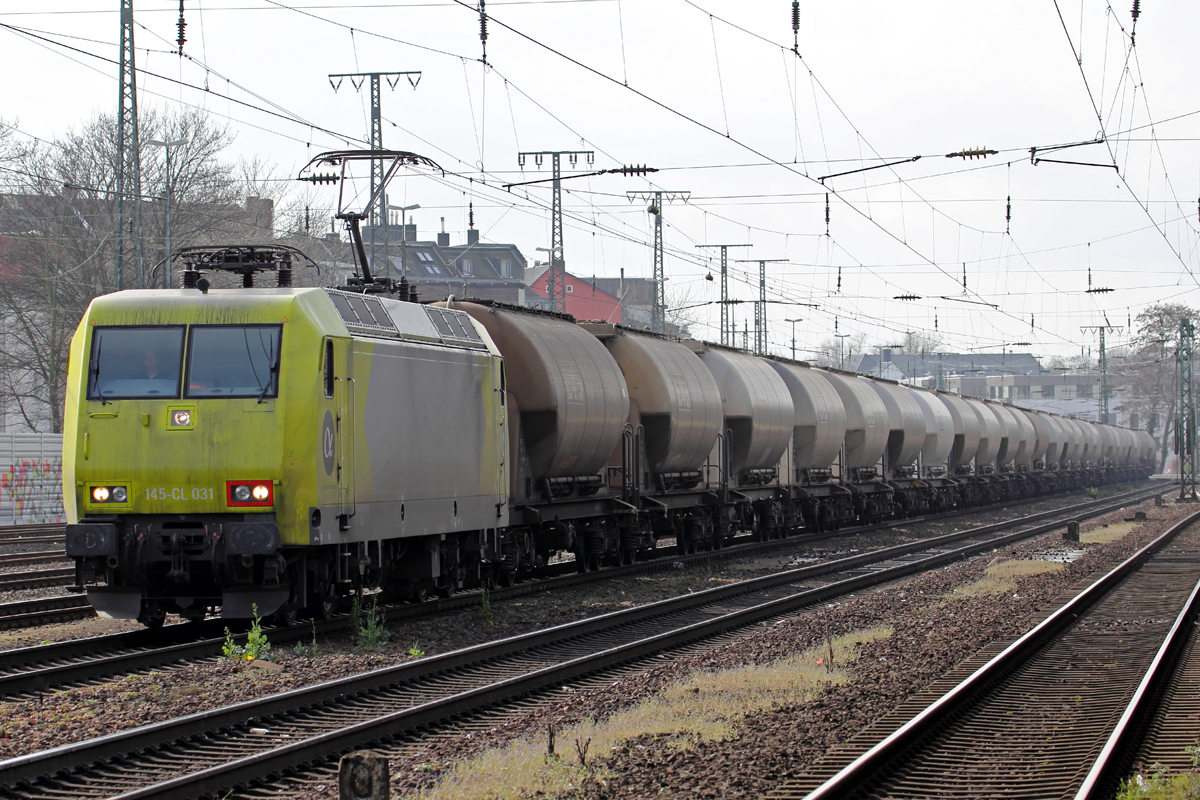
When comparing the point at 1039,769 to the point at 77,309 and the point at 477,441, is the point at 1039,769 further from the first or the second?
the point at 77,309

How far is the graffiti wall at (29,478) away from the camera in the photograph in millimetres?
30719

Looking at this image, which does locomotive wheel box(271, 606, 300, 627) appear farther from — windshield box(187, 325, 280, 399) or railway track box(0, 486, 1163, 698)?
windshield box(187, 325, 280, 399)

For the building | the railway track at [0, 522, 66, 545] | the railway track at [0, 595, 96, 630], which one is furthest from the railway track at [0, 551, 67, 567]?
the building

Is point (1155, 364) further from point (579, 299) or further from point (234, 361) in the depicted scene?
point (234, 361)

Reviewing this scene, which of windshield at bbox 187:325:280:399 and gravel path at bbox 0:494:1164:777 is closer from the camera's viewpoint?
gravel path at bbox 0:494:1164:777

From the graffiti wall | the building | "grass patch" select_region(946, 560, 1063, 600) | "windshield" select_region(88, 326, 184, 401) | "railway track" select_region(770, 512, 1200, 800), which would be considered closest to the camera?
"railway track" select_region(770, 512, 1200, 800)

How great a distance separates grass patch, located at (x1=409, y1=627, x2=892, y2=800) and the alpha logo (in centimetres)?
402

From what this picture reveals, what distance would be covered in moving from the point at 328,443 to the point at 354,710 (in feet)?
10.5

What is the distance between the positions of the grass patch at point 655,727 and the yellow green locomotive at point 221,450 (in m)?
3.98

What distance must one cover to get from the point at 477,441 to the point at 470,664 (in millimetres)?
4127

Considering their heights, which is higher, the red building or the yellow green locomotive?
the red building

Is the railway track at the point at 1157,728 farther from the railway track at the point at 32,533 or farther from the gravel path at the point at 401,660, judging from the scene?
the railway track at the point at 32,533

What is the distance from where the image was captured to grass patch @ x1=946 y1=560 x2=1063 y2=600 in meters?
18.3

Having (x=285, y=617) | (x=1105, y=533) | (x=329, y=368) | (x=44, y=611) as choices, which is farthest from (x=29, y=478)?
(x=1105, y=533)
